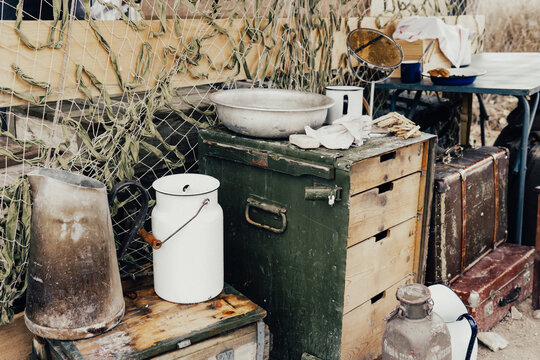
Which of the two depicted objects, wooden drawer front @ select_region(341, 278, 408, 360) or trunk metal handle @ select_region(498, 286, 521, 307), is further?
trunk metal handle @ select_region(498, 286, 521, 307)

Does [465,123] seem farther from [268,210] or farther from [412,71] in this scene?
[268,210]

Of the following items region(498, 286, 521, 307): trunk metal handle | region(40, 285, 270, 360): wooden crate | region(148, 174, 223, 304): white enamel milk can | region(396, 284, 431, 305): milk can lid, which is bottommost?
region(498, 286, 521, 307): trunk metal handle

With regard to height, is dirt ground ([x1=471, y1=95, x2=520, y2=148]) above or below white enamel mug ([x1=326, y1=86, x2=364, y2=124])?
below

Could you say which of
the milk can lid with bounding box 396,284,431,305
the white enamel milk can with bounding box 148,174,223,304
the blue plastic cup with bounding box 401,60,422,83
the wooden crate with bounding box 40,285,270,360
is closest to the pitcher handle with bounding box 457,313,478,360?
the milk can lid with bounding box 396,284,431,305

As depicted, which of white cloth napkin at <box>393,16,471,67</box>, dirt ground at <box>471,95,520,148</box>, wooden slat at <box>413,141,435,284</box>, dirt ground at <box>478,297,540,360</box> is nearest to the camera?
wooden slat at <box>413,141,435,284</box>

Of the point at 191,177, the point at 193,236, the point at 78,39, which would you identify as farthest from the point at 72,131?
the point at 193,236

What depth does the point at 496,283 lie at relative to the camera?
323 cm

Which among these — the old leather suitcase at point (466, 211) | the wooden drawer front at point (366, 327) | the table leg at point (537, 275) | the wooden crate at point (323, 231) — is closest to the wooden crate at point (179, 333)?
the wooden crate at point (323, 231)

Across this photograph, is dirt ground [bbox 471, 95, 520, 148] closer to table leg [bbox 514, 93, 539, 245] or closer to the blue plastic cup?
table leg [bbox 514, 93, 539, 245]

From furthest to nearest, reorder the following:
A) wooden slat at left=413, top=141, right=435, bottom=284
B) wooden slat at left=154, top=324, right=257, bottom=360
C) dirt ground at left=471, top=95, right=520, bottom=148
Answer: dirt ground at left=471, top=95, right=520, bottom=148 < wooden slat at left=413, top=141, right=435, bottom=284 < wooden slat at left=154, top=324, right=257, bottom=360

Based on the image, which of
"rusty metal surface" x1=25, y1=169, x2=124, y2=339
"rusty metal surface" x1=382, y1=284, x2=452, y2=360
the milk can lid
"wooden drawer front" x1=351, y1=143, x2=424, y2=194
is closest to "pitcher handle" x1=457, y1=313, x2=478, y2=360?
"rusty metal surface" x1=382, y1=284, x2=452, y2=360

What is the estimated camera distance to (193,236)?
2.29 m

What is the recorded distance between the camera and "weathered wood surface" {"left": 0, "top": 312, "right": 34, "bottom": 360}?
7.93 ft

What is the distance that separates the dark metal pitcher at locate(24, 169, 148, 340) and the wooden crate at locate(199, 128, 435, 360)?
28.9 inches
